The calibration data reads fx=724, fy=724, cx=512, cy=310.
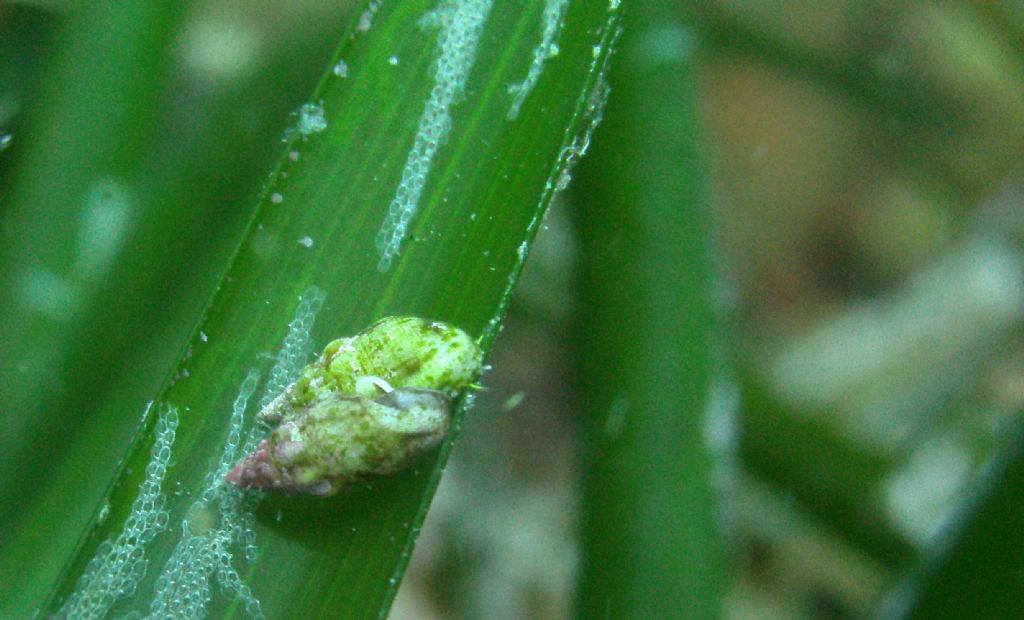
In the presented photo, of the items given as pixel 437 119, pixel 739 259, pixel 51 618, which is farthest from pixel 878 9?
pixel 51 618

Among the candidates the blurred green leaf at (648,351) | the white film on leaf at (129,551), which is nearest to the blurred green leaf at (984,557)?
the blurred green leaf at (648,351)

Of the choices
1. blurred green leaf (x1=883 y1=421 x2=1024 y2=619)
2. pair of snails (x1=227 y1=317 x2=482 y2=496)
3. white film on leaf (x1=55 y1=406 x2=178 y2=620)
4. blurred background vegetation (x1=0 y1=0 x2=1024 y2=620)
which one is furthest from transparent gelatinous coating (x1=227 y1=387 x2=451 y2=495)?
blurred green leaf (x1=883 y1=421 x2=1024 y2=619)

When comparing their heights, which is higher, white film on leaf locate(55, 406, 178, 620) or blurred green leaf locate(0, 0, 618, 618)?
blurred green leaf locate(0, 0, 618, 618)

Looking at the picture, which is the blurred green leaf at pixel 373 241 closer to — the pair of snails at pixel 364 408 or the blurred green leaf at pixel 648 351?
the pair of snails at pixel 364 408

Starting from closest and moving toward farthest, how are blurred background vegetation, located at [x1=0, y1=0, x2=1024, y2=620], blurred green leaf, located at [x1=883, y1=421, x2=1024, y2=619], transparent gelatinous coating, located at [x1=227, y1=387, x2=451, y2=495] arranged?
transparent gelatinous coating, located at [x1=227, y1=387, x2=451, y2=495] < blurred green leaf, located at [x1=883, y1=421, x2=1024, y2=619] < blurred background vegetation, located at [x1=0, y1=0, x2=1024, y2=620]

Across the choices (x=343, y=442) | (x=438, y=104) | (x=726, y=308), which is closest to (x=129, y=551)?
(x=343, y=442)

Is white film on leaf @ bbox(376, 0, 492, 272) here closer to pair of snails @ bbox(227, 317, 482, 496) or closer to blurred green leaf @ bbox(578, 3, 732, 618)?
pair of snails @ bbox(227, 317, 482, 496)

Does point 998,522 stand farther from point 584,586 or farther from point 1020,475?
point 584,586
